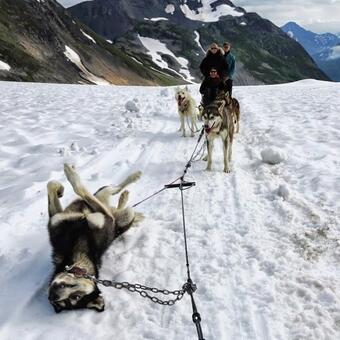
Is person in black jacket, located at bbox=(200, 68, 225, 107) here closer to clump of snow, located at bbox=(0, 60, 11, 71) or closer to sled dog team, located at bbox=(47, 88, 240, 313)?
sled dog team, located at bbox=(47, 88, 240, 313)

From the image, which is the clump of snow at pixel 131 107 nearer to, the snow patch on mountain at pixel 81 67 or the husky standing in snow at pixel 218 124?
the husky standing in snow at pixel 218 124

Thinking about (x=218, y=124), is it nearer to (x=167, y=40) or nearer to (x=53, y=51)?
(x=53, y=51)

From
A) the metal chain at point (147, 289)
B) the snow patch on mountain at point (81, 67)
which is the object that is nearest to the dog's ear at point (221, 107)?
the metal chain at point (147, 289)

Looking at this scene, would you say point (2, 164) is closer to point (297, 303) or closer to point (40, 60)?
point (297, 303)

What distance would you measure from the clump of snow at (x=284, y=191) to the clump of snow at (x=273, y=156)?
70.5 inches

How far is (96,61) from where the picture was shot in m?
86.4

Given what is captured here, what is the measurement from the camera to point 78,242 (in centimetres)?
478

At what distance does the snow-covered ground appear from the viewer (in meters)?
4.34

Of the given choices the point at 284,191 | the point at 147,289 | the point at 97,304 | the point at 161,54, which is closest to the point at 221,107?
the point at 284,191

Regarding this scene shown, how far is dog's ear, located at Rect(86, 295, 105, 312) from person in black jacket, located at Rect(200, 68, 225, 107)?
27.6 ft

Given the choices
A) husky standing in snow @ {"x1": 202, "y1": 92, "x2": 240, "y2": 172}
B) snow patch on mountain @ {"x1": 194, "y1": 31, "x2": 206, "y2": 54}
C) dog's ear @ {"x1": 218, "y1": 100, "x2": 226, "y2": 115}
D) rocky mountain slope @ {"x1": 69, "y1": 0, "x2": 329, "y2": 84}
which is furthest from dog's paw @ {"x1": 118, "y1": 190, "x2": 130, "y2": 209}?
snow patch on mountain @ {"x1": 194, "y1": 31, "x2": 206, "y2": 54}

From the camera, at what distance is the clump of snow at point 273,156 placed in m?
9.27

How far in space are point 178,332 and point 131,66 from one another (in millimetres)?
98151

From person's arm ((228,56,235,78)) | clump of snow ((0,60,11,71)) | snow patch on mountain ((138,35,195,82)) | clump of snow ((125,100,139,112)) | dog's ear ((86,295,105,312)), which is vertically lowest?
snow patch on mountain ((138,35,195,82))
